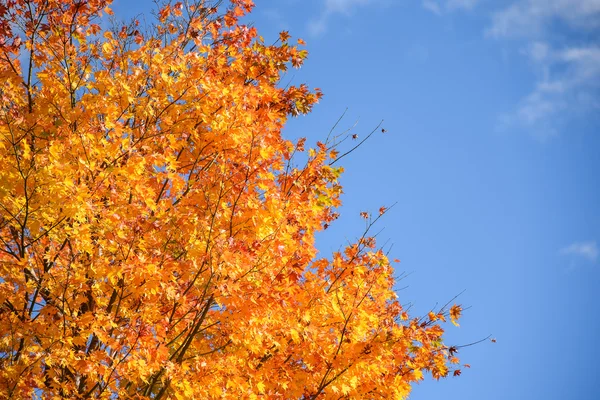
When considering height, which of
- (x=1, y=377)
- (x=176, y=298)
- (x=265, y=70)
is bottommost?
(x=1, y=377)

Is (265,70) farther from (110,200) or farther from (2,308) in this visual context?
(2,308)

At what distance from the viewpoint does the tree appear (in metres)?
5.70

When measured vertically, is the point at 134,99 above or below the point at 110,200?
above

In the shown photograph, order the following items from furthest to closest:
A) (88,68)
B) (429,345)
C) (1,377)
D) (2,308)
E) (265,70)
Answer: (265,70)
(429,345)
(88,68)
(2,308)
(1,377)

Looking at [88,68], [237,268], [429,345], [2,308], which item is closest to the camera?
[237,268]

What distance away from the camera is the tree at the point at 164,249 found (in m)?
5.70

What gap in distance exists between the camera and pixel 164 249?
20.4 feet

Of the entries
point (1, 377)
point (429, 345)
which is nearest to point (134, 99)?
point (1, 377)

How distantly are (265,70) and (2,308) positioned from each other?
5458mm

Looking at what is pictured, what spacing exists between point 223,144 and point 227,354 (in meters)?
2.81

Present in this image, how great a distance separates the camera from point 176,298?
5820mm

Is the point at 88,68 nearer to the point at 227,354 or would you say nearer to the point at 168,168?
the point at 168,168

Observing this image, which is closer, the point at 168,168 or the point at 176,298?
the point at 176,298

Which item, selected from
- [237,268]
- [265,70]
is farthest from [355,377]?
[265,70]
